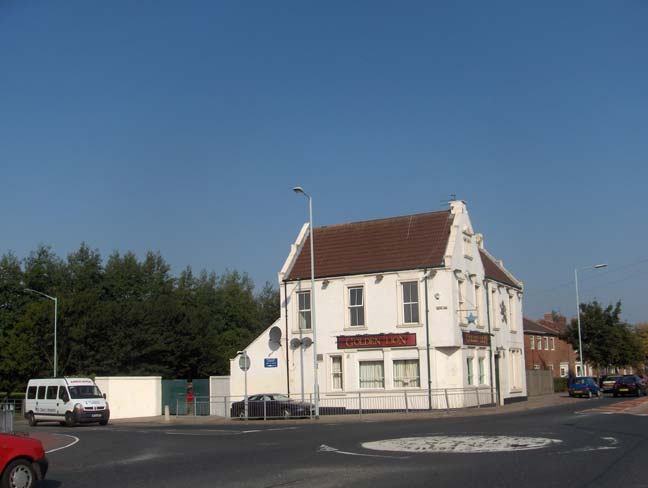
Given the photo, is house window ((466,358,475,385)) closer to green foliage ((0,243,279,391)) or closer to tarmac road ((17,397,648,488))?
tarmac road ((17,397,648,488))

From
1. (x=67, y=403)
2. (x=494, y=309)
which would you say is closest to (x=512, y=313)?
(x=494, y=309)

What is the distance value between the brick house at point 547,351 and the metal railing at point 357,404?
27.5 m

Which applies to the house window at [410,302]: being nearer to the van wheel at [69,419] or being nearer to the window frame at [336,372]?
the window frame at [336,372]

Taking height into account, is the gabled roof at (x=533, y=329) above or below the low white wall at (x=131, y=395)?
above

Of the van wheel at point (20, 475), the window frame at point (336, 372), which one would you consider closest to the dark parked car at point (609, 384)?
the window frame at point (336, 372)

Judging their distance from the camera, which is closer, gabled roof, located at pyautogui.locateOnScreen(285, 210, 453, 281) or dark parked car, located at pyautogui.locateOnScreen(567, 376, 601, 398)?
gabled roof, located at pyautogui.locateOnScreen(285, 210, 453, 281)

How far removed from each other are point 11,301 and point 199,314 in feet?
56.1

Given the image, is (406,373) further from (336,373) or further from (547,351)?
(547,351)

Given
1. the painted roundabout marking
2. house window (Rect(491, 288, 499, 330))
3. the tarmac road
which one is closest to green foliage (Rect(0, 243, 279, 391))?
house window (Rect(491, 288, 499, 330))

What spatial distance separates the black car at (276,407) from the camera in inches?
1384

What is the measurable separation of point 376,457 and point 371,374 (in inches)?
935

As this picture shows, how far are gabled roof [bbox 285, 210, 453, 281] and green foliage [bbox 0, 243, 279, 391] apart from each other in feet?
87.4

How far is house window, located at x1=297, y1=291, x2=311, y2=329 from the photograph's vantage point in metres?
42.2

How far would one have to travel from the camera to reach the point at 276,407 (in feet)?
116
